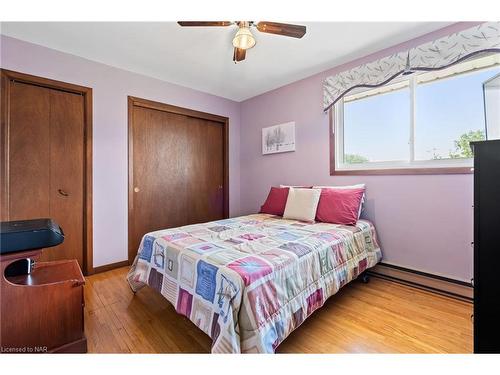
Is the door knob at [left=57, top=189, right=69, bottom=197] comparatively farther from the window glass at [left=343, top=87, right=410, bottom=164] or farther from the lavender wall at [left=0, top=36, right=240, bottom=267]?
the window glass at [left=343, top=87, right=410, bottom=164]

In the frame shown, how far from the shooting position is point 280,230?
204 cm

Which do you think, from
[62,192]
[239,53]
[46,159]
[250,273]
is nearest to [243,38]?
[239,53]

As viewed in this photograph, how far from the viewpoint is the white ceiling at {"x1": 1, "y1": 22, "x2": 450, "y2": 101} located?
1972 millimetres

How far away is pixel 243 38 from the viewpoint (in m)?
1.77

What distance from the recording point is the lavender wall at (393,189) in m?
1.96

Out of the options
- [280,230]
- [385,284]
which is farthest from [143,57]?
[385,284]

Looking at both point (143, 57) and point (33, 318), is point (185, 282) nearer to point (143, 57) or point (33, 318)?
point (33, 318)

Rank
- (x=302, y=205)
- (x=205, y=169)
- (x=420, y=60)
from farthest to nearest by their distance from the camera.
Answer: (x=205, y=169) < (x=302, y=205) < (x=420, y=60)

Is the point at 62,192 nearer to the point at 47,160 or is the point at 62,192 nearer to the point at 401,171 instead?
the point at 47,160

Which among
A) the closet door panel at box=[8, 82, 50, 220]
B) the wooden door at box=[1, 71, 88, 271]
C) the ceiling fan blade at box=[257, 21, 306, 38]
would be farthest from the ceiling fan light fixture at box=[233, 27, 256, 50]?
the closet door panel at box=[8, 82, 50, 220]

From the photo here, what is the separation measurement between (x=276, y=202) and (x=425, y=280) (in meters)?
1.65

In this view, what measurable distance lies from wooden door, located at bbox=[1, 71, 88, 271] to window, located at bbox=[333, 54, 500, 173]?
9.68 feet

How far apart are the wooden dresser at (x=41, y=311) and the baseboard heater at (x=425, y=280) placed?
2586 millimetres

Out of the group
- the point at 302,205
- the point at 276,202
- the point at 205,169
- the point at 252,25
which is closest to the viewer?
the point at 252,25
